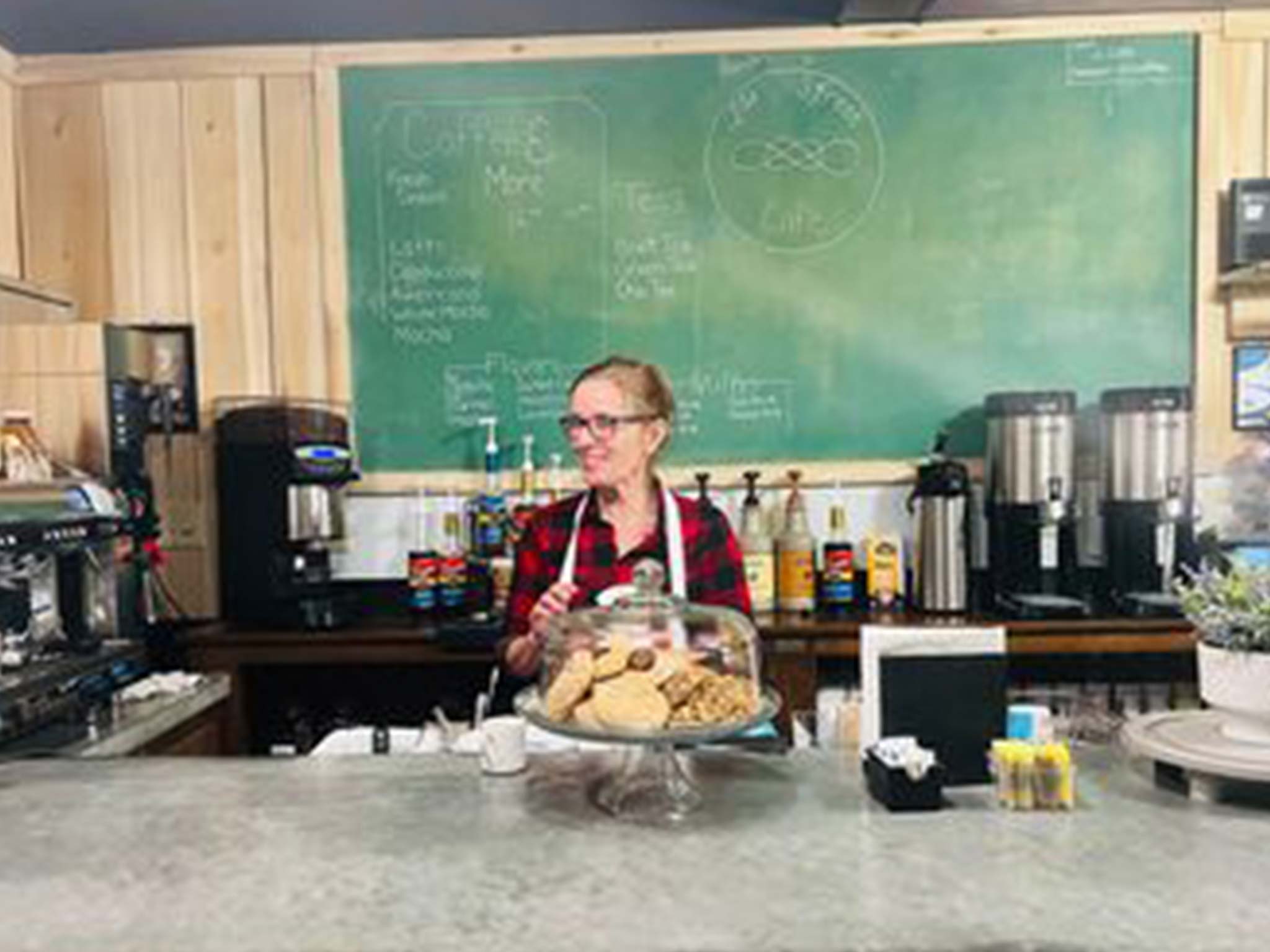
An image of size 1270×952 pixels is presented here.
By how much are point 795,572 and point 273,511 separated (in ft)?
4.96

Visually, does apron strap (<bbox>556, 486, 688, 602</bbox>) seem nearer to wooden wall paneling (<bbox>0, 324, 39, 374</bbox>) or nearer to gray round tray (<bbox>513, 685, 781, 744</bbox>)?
gray round tray (<bbox>513, 685, 781, 744</bbox>)

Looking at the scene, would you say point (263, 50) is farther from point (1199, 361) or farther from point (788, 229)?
point (1199, 361)

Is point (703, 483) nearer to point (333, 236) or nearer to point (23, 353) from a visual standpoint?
point (333, 236)

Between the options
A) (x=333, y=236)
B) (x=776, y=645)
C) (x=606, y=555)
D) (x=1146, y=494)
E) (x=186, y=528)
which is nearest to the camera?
(x=606, y=555)

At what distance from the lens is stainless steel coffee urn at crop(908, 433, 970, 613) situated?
10.1 feet

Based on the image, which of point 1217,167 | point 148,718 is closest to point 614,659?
point 148,718

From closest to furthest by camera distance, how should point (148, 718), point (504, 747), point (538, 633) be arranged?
point (504, 747) → point (538, 633) → point (148, 718)

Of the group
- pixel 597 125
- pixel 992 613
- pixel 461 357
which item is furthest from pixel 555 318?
pixel 992 613

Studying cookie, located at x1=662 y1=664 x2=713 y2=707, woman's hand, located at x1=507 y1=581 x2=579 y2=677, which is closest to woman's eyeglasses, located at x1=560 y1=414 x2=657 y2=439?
woman's hand, located at x1=507 y1=581 x2=579 y2=677

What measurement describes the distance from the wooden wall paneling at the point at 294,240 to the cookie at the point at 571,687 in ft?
7.86

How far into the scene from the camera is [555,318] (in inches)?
137

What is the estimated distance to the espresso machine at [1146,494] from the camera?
3.04 metres

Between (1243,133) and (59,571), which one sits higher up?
(1243,133)

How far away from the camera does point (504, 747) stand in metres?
1.51
